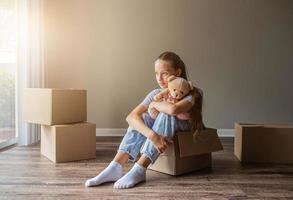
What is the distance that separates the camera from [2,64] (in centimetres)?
245

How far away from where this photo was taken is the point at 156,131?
167 centimetres

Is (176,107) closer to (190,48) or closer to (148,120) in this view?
(148,120)

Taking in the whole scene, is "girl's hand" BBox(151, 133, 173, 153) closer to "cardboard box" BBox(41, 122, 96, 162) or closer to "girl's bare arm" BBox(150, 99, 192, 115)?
"girl's bare arm" BBox(150, 99, 192, 115)

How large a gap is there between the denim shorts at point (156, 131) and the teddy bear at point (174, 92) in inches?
1.6

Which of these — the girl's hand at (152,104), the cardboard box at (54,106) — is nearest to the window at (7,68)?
the cardboard box at (54,106)

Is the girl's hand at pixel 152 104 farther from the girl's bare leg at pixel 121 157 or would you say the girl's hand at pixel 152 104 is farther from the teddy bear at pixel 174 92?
the girl's bare leg at pixel 121 157

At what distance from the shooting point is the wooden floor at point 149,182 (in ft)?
4.65

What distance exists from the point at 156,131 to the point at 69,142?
0.68m

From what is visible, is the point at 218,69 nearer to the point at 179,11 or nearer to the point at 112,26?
the point at 179,11

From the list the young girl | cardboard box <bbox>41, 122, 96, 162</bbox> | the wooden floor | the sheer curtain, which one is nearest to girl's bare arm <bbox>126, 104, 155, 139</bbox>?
the young girl

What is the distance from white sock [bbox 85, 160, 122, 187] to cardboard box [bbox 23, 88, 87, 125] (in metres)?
0.64

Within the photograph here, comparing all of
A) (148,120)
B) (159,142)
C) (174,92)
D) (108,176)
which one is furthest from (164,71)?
(108,176)

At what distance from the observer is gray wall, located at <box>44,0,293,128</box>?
300 centimetres

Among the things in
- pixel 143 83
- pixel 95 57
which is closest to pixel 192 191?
pixel 143 83
